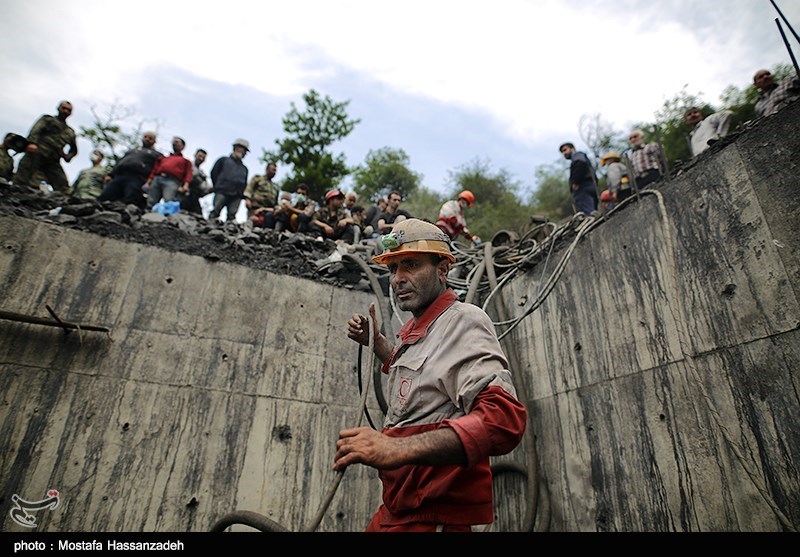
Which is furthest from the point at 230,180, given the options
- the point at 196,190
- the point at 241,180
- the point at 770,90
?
the point at 770,90

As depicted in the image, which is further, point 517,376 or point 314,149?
point 314,149

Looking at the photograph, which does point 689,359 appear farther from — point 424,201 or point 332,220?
point 424,201

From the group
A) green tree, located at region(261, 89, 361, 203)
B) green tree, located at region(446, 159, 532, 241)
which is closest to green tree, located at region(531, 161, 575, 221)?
green tree, located at region(446, 159, 532, 241)

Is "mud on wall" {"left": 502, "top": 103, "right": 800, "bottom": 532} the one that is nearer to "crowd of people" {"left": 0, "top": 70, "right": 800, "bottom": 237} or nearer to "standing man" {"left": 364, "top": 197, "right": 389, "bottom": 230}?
"crowd of people" {"left": 0, "top": 70, "right": 800, "bottom": 237}

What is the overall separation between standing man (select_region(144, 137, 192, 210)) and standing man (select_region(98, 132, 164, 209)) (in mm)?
254

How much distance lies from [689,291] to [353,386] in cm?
350

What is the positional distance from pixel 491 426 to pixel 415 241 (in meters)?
1.04

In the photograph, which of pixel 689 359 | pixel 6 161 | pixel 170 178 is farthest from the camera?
pixel 170 178

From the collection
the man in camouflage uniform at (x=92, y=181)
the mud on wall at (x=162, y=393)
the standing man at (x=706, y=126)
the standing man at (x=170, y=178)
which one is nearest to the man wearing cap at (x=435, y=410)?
the mud on wall at (x=162, y=393)

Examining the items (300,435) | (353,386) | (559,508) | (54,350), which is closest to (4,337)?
(54,350)

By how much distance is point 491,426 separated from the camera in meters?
1.50

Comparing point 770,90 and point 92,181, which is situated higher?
point 92,181

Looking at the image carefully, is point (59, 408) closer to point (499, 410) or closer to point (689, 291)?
point (499, 410)

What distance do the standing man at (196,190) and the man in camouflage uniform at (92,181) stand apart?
5.43ft
